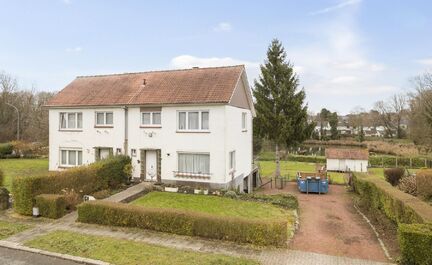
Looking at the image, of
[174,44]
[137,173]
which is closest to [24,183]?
[137,173]

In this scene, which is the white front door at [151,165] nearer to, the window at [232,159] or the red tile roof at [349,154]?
the window at [232,159]

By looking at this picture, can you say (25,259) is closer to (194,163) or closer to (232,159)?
(194,163)

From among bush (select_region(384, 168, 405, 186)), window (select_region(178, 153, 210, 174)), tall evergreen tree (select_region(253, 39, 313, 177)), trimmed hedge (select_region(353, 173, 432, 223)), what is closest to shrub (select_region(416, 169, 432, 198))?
trimmed hedge (select_region(353, 173, 432, 223))

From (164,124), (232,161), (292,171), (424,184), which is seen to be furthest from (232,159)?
(292,171)

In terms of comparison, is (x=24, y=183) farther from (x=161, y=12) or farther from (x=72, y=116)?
(x=161, y=12)

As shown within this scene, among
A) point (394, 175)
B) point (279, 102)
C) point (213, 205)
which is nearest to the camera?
point (213, 205)
